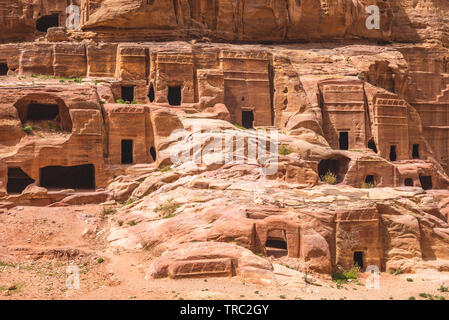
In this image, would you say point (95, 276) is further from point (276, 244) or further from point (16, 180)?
point (16, 180)

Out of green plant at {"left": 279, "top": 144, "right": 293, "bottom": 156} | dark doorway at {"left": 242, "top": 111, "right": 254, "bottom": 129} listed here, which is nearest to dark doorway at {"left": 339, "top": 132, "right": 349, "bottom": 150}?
dark doorway at {"left": 242, "top": 111, "right": 254, "bottom": 129}

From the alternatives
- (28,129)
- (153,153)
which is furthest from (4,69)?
(153,153)

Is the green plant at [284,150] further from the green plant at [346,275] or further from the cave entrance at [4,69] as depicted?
the cave entrance at [4,69]

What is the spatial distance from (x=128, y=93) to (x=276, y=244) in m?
16.0

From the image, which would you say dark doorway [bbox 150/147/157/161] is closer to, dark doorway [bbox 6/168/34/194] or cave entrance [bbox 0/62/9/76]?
dark doorway [bbox 6/168/34/194]

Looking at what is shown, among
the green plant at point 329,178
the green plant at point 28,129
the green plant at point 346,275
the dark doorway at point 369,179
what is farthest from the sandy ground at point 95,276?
the dark doorway at point 369,179

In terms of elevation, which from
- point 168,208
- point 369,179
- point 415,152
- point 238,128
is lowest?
point 369,179

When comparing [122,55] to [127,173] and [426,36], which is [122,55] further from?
[426,36]

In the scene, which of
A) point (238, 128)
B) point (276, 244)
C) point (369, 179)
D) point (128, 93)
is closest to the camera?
point (276, 244)

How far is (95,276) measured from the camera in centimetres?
2070

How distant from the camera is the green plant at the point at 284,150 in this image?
2915 cm

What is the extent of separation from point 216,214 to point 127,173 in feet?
27.3

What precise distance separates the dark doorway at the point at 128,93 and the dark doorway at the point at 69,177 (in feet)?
19.1

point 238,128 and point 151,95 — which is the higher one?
point 151,95
